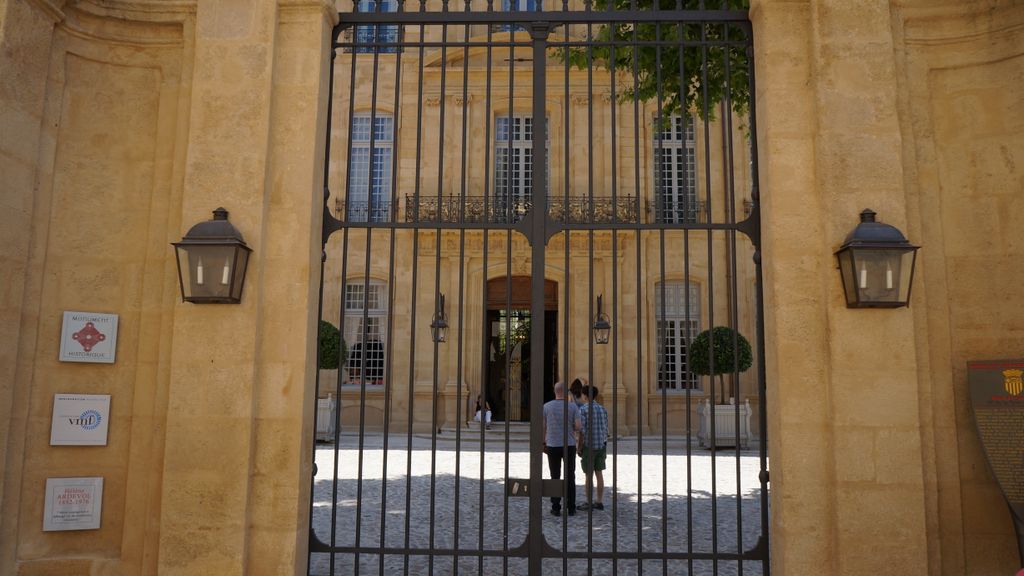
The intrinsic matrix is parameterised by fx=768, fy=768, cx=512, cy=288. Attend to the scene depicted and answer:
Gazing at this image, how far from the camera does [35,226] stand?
4.39 meters

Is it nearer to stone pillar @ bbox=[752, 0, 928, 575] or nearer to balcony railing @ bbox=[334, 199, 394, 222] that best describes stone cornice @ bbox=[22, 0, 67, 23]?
stone pillar @ bbox=[752, 0, 928, 575]

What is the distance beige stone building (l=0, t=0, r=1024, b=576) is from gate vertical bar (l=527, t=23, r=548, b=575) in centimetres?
44

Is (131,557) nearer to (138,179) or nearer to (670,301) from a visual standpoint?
(138,179)

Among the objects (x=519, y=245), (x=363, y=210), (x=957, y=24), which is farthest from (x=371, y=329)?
(x=957, y=24)

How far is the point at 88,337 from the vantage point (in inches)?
173

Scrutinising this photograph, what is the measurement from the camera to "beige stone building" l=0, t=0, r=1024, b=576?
4121mm

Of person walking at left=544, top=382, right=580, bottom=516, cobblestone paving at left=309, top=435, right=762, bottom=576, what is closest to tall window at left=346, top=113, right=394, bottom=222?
cobblestone paving at left=309, top=435, right=762, bottom=576

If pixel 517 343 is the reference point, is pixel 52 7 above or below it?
above

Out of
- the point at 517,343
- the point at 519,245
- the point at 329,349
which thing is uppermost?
the point at 519,245

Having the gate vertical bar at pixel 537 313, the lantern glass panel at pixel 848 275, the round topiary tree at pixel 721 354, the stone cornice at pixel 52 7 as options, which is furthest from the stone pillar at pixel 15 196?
the round topiary tree at pixel 721 354

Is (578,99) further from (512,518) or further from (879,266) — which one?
(879,266)

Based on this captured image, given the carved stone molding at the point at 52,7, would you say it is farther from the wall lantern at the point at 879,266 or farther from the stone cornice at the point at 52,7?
the wall lantern at the point at 879,266

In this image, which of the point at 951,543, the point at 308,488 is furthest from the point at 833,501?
the point at 308,488

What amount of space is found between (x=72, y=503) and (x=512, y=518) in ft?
14.8
